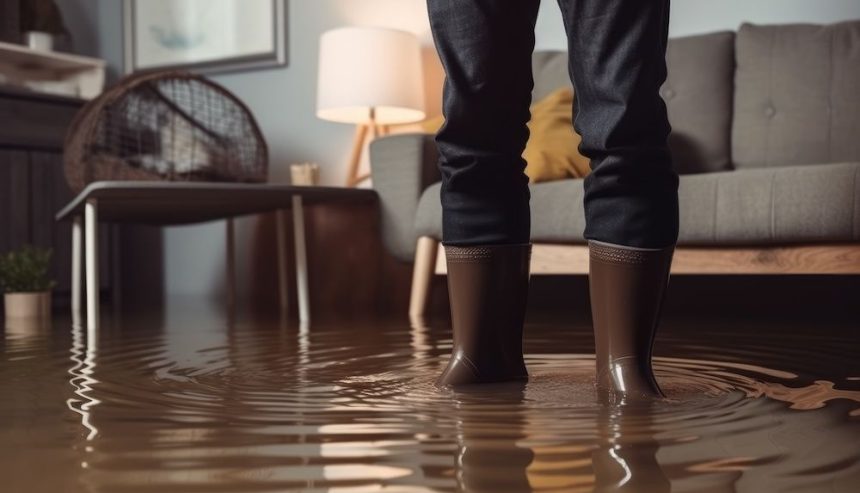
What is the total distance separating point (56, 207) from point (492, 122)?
10.4 ft

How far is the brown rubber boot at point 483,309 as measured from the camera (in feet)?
3.86

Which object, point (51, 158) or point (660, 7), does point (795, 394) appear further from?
point (51, 158)

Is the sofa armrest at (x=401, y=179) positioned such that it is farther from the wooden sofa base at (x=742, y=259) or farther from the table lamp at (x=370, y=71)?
the wooden sofa base at (x=742, y=259)

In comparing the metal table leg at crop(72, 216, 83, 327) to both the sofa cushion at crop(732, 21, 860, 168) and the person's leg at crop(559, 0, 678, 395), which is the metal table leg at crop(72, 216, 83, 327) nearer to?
the sofa cushion at crop(732, 21, 860, 168)

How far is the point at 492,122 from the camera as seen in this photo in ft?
3.82

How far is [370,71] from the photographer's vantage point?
10.9 ft

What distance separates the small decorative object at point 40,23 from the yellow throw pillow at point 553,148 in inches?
87.8

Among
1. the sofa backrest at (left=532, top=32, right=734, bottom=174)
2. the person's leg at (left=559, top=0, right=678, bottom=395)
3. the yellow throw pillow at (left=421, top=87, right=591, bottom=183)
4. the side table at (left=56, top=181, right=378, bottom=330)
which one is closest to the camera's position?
the person's leg at (left=559, top=0, right=678, bottom=395)

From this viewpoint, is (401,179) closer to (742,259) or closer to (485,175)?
(742,259)

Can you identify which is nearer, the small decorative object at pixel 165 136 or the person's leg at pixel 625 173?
the person's leg at pixel 625 173

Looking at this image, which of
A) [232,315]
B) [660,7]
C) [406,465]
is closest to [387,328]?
[232,315]

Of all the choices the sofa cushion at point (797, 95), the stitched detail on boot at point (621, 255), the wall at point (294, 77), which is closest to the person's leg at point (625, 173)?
the stitched detail on boot at point (621, 255)

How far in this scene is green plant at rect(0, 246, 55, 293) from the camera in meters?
3.08

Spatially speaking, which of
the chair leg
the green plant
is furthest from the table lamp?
the green plant
